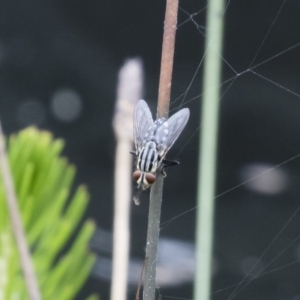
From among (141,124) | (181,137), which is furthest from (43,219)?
(181,137)

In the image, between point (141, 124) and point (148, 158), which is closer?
point (148, 158)

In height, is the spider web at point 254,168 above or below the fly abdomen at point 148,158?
above

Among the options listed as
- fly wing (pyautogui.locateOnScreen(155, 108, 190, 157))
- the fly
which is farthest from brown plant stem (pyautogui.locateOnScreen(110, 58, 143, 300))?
fly wing (pyautogui.locateOnScreen(155, 108, 190, 157))

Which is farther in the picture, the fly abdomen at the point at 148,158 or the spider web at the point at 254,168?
the spider web at the point at 254,168

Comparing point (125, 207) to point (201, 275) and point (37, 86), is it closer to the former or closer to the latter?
point (201, 275)

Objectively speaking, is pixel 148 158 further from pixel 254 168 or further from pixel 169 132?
pixel 254 168

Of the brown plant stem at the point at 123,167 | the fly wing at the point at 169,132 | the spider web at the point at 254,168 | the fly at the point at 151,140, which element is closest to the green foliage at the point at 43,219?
the brown plant stem at the point at 123,167

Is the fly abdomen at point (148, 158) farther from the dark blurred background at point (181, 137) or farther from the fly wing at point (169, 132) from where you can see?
the dark blurred background at point (181, 137)
